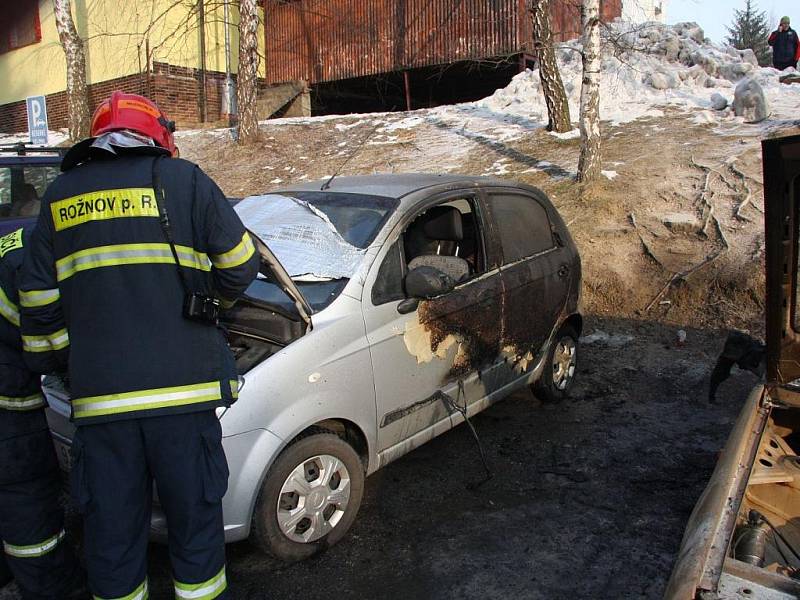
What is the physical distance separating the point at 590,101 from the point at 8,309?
7.72 m

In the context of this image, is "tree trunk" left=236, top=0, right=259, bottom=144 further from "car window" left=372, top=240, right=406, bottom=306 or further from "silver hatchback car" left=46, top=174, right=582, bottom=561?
"car window" left=372, top=240, right=406, bottom=306

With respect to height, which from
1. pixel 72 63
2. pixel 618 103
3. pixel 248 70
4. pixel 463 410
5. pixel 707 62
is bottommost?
pixel 463 410

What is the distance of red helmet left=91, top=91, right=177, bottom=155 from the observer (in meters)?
2.15

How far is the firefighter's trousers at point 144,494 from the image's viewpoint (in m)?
2.06

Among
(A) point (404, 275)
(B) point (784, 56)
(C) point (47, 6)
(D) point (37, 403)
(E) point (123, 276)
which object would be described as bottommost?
(D) point (37, 403)

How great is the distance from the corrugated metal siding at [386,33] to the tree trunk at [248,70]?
379 centimetres

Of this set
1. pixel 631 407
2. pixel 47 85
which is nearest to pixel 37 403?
pixel 631 407

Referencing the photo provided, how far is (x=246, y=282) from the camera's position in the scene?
2264mm

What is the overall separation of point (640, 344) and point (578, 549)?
3504 millimetres

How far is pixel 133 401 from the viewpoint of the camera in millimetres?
2025

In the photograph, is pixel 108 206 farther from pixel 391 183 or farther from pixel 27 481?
pixel 391 183

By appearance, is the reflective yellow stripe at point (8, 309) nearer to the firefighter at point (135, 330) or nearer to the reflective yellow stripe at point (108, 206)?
the firefighter at point (135, 330)

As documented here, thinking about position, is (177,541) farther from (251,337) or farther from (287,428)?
(251,337)

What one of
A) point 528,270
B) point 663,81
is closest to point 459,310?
point 528,270
